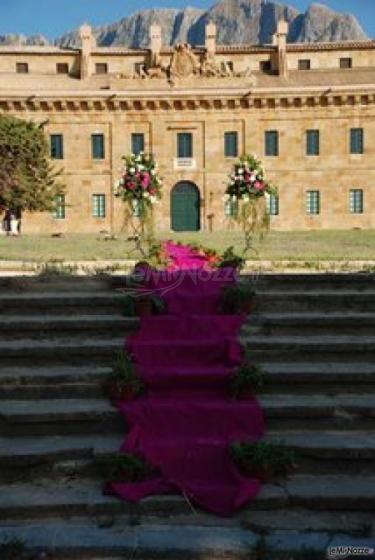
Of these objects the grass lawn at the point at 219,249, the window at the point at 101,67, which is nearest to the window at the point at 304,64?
the window at the point at 101,67

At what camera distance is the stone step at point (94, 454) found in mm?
5082

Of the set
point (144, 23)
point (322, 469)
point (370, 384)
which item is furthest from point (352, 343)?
point (144, 23)

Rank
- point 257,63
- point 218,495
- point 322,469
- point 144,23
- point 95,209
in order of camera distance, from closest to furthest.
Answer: point 218,495, point 322,469, point 95,209, point 257,63, point 144,23

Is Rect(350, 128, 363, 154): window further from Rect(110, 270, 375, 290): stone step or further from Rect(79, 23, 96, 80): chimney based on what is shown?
Rect(110, 270, 375, 290): stone step

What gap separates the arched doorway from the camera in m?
42.3

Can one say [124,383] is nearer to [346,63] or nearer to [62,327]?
[62,327]

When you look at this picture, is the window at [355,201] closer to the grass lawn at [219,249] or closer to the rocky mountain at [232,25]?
the grass lawn at [219,249]

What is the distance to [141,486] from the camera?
479 centimetres

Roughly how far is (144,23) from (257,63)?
10127cm

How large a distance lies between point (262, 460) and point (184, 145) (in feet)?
126

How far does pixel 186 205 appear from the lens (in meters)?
42.4

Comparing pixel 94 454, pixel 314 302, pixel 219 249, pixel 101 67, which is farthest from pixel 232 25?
pixel 94 454

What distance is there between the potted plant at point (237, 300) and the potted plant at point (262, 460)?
240 cm

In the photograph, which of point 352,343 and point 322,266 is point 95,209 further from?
point 352,343
